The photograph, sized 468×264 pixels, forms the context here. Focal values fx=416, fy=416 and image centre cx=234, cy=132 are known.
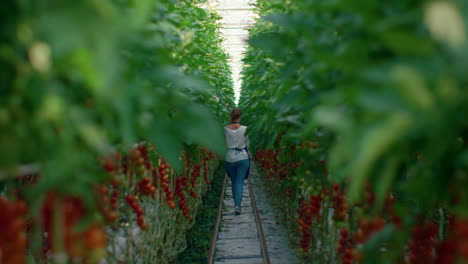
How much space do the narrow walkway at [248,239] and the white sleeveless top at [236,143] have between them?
3.75 feet

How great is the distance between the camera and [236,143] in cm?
753

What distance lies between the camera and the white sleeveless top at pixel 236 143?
7.46 meters

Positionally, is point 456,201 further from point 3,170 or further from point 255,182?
point 255,182

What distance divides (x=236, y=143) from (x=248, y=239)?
72.4 inches

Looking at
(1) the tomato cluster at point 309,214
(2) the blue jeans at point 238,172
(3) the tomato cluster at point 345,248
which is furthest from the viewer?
(2) the blue jeans at point 238,172

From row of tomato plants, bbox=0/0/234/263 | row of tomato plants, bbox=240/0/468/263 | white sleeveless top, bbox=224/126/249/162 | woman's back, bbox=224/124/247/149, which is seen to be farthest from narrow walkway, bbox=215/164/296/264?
row of tomato plants, bbox=0/0/234/263

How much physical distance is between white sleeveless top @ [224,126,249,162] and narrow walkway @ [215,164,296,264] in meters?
1.14

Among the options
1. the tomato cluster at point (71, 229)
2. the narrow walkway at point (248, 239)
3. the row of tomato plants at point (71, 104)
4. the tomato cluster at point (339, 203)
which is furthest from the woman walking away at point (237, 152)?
the tomato cluster at point (71, 229)

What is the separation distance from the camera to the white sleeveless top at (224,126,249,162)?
7457 mm

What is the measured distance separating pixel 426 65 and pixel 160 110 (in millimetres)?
1031

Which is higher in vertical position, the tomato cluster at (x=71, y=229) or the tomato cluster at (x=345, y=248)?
the tomato cluster at (x=71, y=229)

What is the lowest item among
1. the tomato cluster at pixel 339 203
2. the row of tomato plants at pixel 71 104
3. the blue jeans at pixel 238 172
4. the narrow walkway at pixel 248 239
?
the narrow walkway at pixel 248 239

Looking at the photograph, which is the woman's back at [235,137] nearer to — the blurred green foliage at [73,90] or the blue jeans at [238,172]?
the blue jeans at [238,172]

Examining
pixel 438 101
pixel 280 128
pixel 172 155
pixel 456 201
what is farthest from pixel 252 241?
pixel 438 101
